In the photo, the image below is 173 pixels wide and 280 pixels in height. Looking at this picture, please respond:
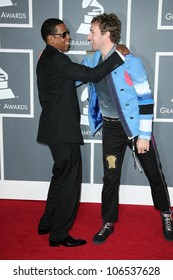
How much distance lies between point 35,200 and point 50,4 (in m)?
2.06

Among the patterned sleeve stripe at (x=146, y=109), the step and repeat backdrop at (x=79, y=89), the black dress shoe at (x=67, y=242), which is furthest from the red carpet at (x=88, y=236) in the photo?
the patterned sleeve stripe at (x=146, y=109)

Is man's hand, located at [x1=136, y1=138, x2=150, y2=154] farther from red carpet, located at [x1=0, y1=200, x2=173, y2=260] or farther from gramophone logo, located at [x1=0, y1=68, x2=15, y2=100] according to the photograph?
gramophone logo, located at [x1=0, y1=68, x2=15, y2=100]

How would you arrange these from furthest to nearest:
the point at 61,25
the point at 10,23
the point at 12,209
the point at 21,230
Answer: the point at 12,209, the point at 10,23, the point at 21,230, the point at 61,25

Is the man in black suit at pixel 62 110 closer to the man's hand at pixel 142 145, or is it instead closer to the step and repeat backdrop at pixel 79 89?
the man's hand at pixel 142 145

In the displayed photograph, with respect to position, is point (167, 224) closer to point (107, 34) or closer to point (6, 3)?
point (107, 34)

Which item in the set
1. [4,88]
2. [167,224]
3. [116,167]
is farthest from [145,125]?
[4,88]

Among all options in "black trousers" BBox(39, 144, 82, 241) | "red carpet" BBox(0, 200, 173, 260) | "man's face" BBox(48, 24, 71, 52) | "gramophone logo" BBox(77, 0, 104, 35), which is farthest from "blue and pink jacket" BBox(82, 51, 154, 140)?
"red carpet" BBox(0, 200, 173, 260)

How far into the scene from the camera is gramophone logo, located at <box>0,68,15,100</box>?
3.63m

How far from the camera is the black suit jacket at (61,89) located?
2576 millimetres

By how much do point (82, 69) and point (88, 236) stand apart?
148 centimetres

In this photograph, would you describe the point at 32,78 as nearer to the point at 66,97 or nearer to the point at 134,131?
the point at 66,97

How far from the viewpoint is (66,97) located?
8.77 ft

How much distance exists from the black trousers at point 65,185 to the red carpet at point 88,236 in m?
0.20

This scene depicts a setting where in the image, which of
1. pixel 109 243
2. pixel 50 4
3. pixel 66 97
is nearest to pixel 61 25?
pixel 66 97
